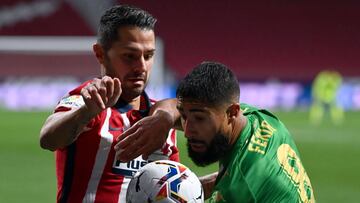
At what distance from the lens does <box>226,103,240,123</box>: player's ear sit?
380 centimetres

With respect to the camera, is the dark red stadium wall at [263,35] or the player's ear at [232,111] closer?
the player's ear at [232,111]

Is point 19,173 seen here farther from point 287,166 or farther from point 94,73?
point 94,73

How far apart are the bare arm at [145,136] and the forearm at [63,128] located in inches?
8.2

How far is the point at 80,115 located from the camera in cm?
381

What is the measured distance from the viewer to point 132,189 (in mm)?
3863

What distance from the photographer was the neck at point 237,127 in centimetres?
380

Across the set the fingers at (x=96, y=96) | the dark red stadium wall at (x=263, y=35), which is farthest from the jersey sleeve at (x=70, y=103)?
the dark red stadium wall at (x=263, y=35)

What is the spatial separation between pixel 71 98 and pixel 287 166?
1159 millimetres

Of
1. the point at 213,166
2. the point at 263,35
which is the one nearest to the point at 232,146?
the point at 213,166

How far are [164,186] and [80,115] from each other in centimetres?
50

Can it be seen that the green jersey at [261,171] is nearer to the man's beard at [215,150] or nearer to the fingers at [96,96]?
the man's beard at [215,150]

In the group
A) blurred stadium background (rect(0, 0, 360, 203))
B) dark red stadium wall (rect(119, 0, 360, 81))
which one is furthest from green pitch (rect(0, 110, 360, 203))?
dark red stadium wall (rect(119, 0, 360, 81))

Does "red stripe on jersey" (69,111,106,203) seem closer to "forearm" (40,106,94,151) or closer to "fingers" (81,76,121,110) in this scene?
"forearm" (40,106,94,151)

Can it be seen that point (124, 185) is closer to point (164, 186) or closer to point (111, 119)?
point (111, 119)
